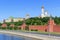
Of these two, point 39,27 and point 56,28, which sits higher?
point 39,27

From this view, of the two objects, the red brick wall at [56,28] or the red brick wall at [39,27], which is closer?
the red brick wall at [56,28]

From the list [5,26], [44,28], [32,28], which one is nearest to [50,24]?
[44,28]

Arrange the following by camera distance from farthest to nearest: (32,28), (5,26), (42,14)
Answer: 1. (42,14)
2. (5,26)
3. (32,28)

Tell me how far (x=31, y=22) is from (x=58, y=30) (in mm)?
30851

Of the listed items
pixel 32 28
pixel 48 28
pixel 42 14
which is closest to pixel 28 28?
pixel 32 28

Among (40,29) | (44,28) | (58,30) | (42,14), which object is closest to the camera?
(58,30)

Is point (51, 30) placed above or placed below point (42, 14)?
below

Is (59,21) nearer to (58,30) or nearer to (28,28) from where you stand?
(28,28)

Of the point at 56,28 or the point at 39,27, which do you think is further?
the point at 39,27

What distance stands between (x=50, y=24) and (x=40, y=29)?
42.3ft

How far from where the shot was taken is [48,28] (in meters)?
59.4

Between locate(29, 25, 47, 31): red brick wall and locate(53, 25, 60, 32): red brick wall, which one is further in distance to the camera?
locate(29, 25, 47, 31): red brick wall

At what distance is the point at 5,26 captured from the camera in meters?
97.9

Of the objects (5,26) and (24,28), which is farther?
(5,26)
